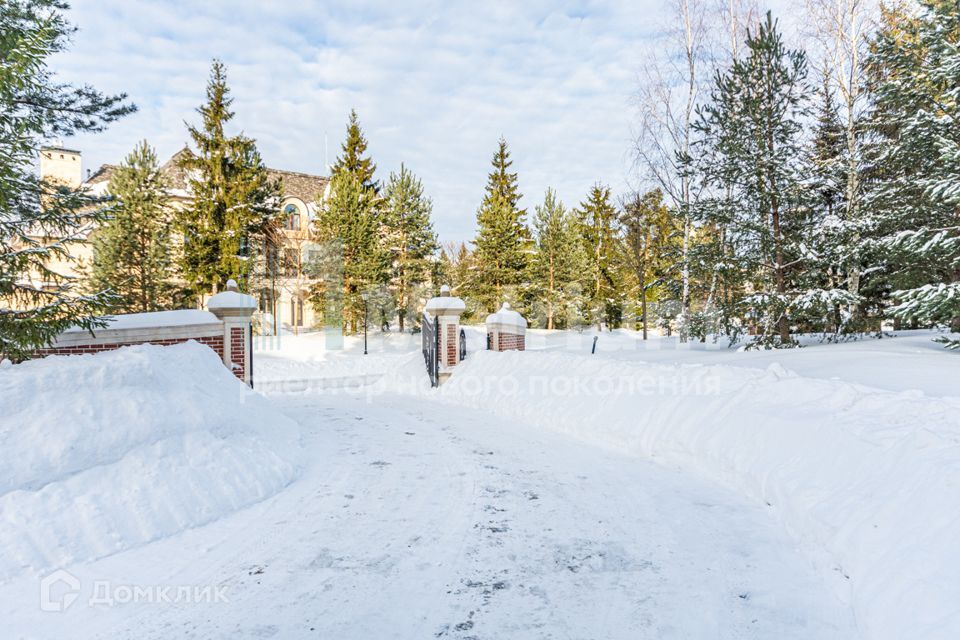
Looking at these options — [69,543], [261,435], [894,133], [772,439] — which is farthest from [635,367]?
[894,133]

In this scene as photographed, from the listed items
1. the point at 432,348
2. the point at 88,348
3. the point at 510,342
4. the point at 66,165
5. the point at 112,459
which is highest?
the point at 66,165

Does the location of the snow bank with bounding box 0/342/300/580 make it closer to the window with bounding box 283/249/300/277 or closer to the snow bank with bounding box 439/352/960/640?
the snow bank with bounding box 439/352/960/640

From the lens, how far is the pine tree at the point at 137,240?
19156 millimetres

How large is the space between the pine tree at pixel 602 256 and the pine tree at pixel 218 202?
2306 cm

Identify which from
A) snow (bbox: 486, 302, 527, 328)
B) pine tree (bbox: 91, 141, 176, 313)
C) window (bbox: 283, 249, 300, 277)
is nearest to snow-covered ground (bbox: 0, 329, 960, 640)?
snow (bbox: 486, 302, 527, 328)

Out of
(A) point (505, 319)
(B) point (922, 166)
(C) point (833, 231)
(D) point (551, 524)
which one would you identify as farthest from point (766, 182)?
(D) point (551, 524)

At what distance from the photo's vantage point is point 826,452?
171 inches

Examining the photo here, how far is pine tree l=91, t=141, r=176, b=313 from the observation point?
19.2m

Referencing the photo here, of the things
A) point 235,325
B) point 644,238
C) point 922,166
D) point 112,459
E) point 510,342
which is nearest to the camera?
point 112,459

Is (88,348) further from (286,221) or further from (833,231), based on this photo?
(286,221)

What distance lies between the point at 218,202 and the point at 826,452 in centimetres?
2631

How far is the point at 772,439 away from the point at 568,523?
103 inches

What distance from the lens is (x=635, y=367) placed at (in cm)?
826

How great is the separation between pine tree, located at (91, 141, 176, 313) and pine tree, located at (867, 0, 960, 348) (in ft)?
82.4
